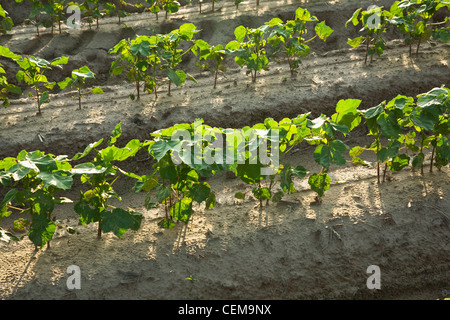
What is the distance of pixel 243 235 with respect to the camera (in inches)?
185

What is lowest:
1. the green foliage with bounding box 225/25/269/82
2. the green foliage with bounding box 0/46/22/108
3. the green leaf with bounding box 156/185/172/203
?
the green leaf with bounding box 156/185/172/203

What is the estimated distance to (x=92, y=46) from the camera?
8.69 m

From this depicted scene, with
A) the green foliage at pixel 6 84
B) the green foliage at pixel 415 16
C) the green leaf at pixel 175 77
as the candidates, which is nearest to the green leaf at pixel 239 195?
the green leaf at pixel 175 77

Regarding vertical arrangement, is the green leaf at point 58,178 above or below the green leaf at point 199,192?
below

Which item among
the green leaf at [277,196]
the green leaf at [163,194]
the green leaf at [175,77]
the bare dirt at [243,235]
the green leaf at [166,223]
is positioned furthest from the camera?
the green leaf at [175,77]

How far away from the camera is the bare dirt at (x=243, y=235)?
4371mm

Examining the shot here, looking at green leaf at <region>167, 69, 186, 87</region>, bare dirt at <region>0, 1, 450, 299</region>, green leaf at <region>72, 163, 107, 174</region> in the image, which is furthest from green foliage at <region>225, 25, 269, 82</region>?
green leaf at <region>72, 163, 107, 174</region>

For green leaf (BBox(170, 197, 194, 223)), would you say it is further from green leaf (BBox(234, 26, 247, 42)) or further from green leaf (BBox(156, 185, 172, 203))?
green leaf (BBox(234, 26, 247, 42))

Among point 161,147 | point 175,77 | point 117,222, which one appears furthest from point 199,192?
point 175,77

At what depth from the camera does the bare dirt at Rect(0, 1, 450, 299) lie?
4.37m

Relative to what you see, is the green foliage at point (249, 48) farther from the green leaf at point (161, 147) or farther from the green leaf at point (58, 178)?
the green leaf at point (58, 178)

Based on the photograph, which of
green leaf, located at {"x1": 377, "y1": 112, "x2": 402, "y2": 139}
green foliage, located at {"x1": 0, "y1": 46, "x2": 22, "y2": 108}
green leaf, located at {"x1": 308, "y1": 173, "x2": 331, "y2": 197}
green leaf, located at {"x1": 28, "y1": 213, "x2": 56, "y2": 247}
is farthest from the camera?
green foliage, located at {"x1": 0, "y1": 46, "x2": 22, "y2": 108}

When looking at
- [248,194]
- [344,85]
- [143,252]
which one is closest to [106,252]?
[143,252]

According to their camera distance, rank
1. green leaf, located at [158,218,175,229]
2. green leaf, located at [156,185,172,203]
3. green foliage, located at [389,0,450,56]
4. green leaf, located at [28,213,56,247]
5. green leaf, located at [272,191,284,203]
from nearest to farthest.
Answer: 1. green leaf, located at [28,213,56,247]
2. green leaf, located at [156,185,172,203]
3. green leaf, located at [158,218,175,229]
4. green leaf, located at [272,191,284,203]
5. green foliage, located at [389,0,450,56]
